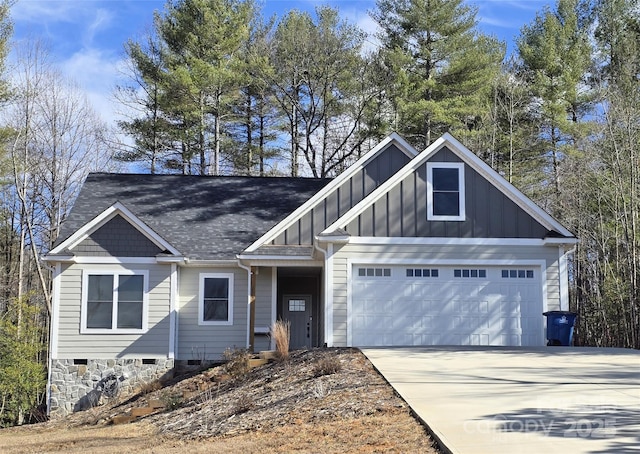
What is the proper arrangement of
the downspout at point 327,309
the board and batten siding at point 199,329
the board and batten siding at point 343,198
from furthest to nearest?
the board and batten siding at point 199,329
the board and batten siding at point 343,198
the downspout at point 327,309

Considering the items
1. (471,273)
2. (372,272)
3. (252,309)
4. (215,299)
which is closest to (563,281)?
(471,273)

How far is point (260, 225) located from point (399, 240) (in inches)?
234

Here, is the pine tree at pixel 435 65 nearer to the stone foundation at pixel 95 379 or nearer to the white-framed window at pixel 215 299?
the white-framed window at pixel 215 299

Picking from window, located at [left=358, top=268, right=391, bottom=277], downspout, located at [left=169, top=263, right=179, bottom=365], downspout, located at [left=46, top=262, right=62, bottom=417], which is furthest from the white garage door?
downspout, located at [left=46, top=262, right=62, bottom=417]

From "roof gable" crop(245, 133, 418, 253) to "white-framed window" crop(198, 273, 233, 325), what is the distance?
1805 millimetres

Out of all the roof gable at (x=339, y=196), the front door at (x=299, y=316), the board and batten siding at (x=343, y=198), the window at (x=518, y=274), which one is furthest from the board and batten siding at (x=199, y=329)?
the window at (x=518, y=274)

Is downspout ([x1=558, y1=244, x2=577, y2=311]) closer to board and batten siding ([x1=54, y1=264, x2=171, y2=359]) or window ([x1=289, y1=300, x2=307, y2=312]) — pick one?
window ([x1=289, y1=300, x2=307, y2=312])

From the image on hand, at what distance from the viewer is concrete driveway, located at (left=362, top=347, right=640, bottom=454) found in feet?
22.8

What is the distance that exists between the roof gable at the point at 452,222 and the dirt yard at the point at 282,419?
11.9 feet

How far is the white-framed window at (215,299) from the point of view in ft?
62.6

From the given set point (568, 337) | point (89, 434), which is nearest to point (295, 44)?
point (568, 337)

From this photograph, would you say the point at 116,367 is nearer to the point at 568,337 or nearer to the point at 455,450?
the point at 568,337

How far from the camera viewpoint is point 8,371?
71.2 feet

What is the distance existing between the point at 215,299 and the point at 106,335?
9.62 feet
